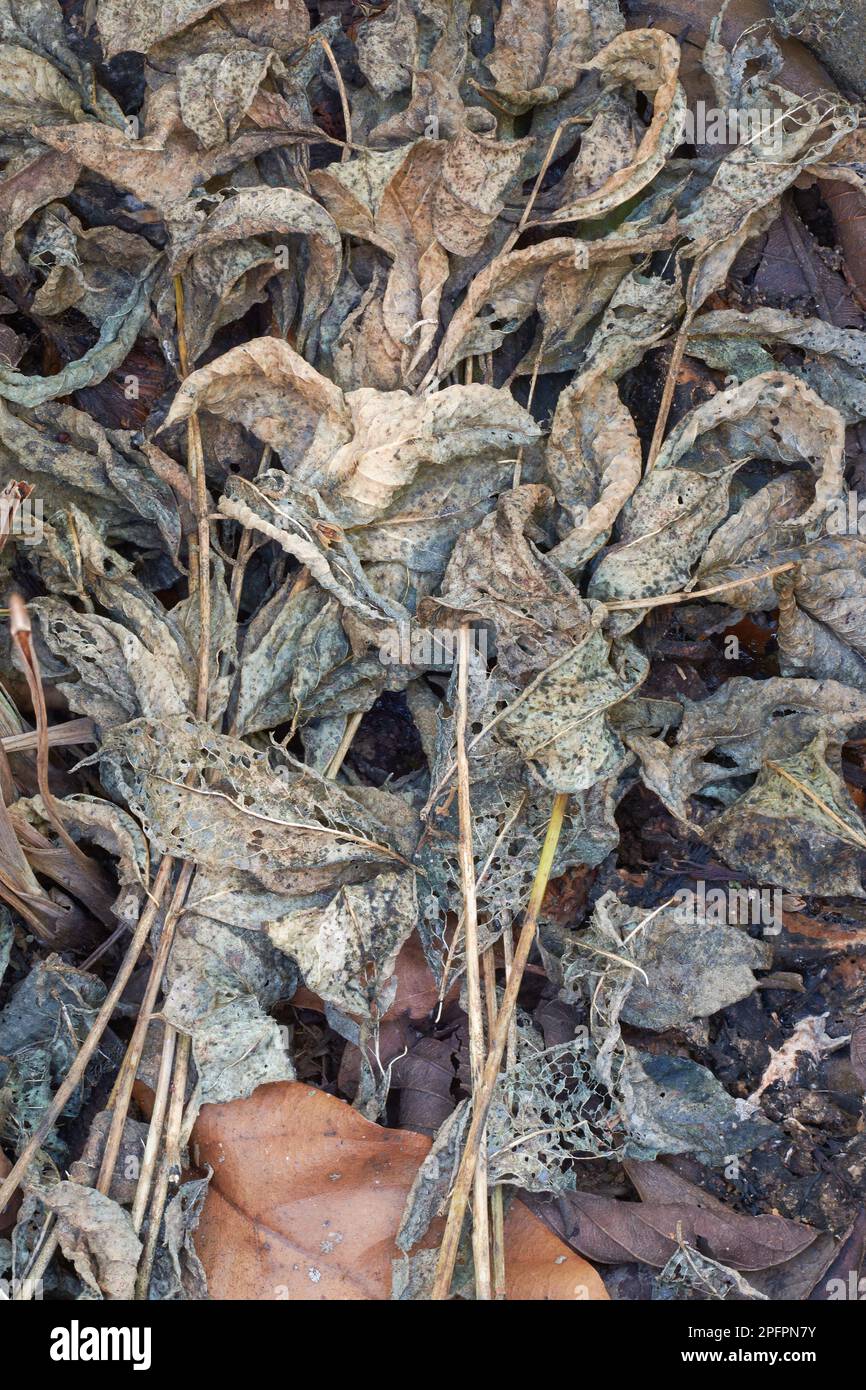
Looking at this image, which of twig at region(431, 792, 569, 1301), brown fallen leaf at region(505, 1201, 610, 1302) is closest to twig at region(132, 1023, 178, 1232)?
twig at region(431, 792, 569, 1301)

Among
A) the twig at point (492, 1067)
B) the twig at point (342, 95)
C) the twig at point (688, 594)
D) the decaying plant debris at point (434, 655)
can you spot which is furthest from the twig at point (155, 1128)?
the twig at point (342, 95)

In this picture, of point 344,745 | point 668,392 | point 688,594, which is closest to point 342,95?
point 668,392

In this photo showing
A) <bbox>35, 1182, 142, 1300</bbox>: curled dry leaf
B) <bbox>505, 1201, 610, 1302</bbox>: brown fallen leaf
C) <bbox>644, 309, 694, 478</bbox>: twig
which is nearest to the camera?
<bbox>35, 1182, 142, 1300</bbox>: curled dry leaf

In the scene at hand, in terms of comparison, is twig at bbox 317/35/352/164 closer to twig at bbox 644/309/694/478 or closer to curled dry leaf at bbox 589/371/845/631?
twig at bbox 644/309/694/478

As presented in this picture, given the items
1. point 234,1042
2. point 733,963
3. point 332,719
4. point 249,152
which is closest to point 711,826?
point 733,963

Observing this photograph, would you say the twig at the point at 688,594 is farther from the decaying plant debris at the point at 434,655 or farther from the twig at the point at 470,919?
the twig at the point at 470,919

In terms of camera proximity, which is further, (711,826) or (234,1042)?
(711,826)
